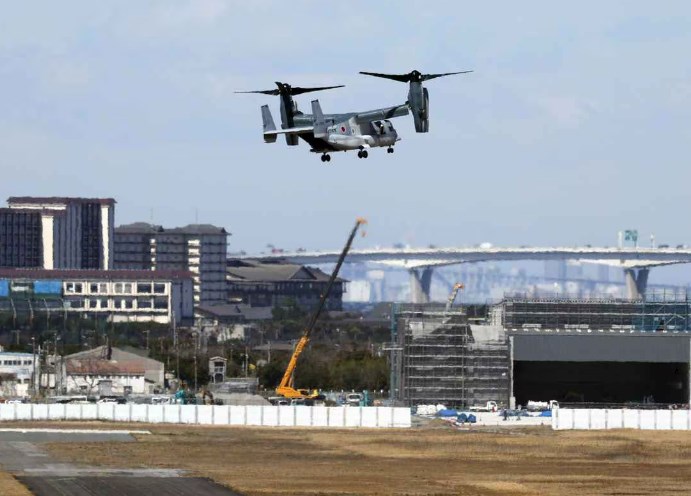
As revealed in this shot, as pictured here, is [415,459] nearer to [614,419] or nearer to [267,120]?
[267,120]

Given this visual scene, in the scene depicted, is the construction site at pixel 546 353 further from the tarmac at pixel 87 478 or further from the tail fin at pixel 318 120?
the tail fin at pixel 318 120

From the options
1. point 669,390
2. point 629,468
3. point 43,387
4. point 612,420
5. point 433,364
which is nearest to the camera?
point 629,468

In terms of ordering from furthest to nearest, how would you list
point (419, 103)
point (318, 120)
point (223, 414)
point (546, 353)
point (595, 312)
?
point (595, 312) < point (546, 353) < point (223, 414) < point (318, 120) < point (419, 103)

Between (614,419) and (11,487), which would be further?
(614,419)

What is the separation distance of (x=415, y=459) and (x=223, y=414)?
103ft

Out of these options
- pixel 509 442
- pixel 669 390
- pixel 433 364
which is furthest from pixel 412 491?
pixel 669 390

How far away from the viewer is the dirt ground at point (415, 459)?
299 feet

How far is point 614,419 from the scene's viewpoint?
134375mm

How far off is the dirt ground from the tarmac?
1765 mm

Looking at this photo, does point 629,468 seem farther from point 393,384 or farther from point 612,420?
point 393,384

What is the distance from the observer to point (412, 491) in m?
87.1

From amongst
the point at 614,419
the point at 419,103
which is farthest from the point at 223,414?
the point at 419,103

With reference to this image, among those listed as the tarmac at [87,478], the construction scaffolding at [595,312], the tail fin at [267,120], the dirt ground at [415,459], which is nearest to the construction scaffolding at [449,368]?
the construction scaffolding at [595,312]

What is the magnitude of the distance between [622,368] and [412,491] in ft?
346
